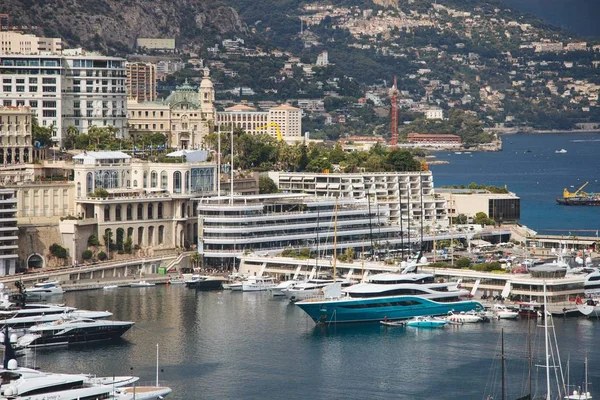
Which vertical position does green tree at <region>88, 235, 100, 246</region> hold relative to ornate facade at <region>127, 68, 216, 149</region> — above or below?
below

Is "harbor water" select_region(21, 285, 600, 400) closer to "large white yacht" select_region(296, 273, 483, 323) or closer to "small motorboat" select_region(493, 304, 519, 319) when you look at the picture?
"small motorboat" select_region(493, 304, 519, 319)

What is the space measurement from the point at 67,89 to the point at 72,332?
52744mm

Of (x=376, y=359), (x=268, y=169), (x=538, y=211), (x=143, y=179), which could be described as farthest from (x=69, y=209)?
(x=538, y=211)

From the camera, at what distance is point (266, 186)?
384 ft

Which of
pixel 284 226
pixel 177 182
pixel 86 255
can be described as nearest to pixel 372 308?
pixel 284 226

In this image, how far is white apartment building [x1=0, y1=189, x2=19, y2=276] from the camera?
93.7m

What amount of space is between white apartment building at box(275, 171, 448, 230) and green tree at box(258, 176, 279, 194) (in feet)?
Answer: 3.53

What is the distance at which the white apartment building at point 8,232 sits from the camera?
93.7 metres

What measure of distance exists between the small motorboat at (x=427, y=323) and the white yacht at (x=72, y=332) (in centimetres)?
1420

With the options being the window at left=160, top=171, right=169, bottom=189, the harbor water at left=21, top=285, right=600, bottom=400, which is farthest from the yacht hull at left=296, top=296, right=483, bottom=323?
the window at left=160, top=171, right=169, bottom=189

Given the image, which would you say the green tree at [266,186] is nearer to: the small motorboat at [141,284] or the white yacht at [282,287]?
the small motorboat at [141,284]

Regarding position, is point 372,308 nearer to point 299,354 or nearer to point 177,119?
point 299,354

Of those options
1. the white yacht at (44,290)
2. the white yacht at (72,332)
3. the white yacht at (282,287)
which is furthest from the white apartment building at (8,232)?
the white yacht at (72,332)

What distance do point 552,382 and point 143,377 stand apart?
16494 millimetres
